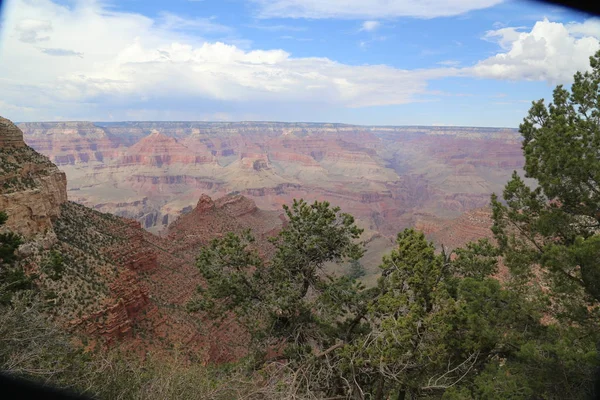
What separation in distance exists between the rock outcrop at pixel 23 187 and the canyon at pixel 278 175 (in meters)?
58.3

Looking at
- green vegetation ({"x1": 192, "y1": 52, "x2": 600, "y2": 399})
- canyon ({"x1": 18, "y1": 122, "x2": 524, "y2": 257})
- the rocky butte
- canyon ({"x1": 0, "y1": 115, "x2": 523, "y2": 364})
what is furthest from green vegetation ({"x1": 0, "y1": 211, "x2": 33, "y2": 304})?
canyon ({"x1": 18, "y1": 122, "x2": 524, "y2": 257})

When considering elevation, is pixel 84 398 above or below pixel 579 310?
below

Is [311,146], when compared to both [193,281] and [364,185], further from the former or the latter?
[193,281]

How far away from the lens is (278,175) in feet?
467

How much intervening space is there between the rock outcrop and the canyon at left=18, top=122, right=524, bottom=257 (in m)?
58.3

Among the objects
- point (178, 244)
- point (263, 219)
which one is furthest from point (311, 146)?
point (178, 244)

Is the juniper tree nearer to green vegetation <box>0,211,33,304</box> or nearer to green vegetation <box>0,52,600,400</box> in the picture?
green vegetation <box>0,52,600,400</box>

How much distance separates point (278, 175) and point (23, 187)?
422ft

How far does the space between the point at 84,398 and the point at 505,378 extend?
594 centimetres

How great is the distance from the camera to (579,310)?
5.96 m

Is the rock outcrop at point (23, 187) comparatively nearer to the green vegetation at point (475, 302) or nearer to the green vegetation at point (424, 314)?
the green vegetation at point (424, 314)

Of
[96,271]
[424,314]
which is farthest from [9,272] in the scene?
[424,314]

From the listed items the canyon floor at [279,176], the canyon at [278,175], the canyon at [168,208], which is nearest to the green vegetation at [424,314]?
the canyon at [168,208]

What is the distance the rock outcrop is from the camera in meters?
12.8
